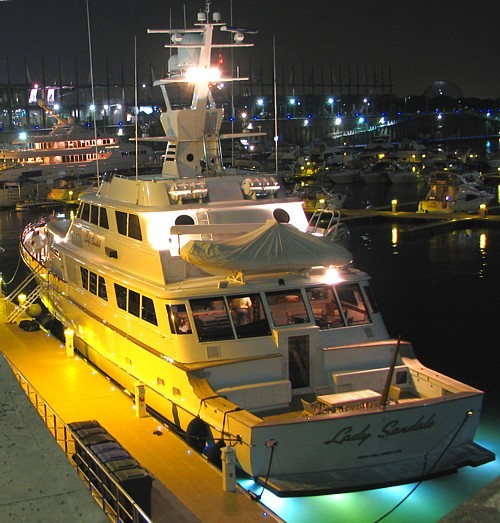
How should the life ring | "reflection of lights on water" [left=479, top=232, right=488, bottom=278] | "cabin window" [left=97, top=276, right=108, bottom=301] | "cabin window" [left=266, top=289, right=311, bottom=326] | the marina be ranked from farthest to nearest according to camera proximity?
"reflection of lights on water" [left=479, top=232, right=488, bottom=278]
"cabin window" [left=97, top=276, right=108, bottom=301]
"cabin window" [left=266, top=289, right=311, bottom=326]
the life ring
the marina

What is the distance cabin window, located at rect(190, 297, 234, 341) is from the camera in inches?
497

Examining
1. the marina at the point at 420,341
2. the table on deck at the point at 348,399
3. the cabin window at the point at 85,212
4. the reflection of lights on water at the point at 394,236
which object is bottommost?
the marina at the point at 420,341

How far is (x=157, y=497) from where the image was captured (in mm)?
9453

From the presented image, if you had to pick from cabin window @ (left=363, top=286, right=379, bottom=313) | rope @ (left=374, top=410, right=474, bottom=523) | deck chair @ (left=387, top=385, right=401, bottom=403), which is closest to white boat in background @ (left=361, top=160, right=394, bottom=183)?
cabin window @ (left=363, top=286, right=379, bottom=313)

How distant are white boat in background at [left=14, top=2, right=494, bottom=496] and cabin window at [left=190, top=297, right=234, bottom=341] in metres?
0.02

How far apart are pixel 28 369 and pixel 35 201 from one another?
44110mm

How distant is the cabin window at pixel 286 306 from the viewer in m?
13.1

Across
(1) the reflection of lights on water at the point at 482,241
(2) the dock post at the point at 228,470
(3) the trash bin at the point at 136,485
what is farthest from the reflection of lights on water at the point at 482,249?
(3) the trash bin at the point at 136,485

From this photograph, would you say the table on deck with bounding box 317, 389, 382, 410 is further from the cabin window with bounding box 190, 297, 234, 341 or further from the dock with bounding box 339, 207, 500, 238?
the dock with bounding box 339, 207, 500, 238

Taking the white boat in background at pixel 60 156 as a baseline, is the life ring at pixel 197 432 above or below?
below

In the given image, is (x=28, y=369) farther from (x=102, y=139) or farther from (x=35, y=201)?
(x=102, y=139)

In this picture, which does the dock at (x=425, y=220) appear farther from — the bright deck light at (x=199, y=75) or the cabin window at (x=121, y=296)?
the cabin window at (x=121, y=296)

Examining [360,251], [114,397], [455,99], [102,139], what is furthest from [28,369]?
[455,99]

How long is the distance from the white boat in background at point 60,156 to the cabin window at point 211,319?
182ft
